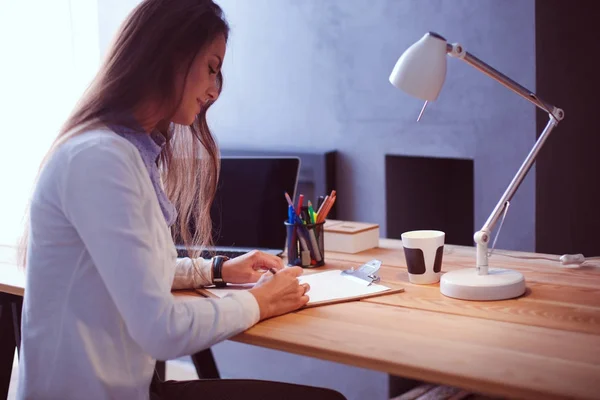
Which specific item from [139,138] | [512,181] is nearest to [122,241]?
[139,138]

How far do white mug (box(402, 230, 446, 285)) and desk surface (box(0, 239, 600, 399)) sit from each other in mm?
27

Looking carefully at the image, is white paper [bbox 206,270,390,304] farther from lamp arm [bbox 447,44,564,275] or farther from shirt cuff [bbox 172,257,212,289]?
lamp arm [bbox 447,44,564,275]

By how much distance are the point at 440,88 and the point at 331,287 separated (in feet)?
1.44

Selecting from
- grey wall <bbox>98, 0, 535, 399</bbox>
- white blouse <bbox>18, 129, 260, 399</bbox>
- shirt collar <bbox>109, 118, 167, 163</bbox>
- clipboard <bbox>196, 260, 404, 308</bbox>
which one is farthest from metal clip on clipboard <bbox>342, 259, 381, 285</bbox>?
grey wall <bbox>98, 0, 535, 399</bbox>

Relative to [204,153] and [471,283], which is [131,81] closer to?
[204,153]

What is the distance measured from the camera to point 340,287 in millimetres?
1540

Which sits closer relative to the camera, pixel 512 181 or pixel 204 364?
pixel 512 181

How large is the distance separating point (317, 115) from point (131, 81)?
62.2 inches

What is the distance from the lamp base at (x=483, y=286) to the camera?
1428 millimetres

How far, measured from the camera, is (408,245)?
5.13 feet

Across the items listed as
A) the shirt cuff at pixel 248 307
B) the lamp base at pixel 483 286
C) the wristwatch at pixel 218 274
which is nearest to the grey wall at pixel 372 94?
the lamp base at pixel 483 286

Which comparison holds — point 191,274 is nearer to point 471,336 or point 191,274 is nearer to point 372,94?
point 471,336

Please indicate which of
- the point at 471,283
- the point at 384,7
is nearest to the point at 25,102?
the point at 384,7

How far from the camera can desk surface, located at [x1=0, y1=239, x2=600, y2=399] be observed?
1073 mm
